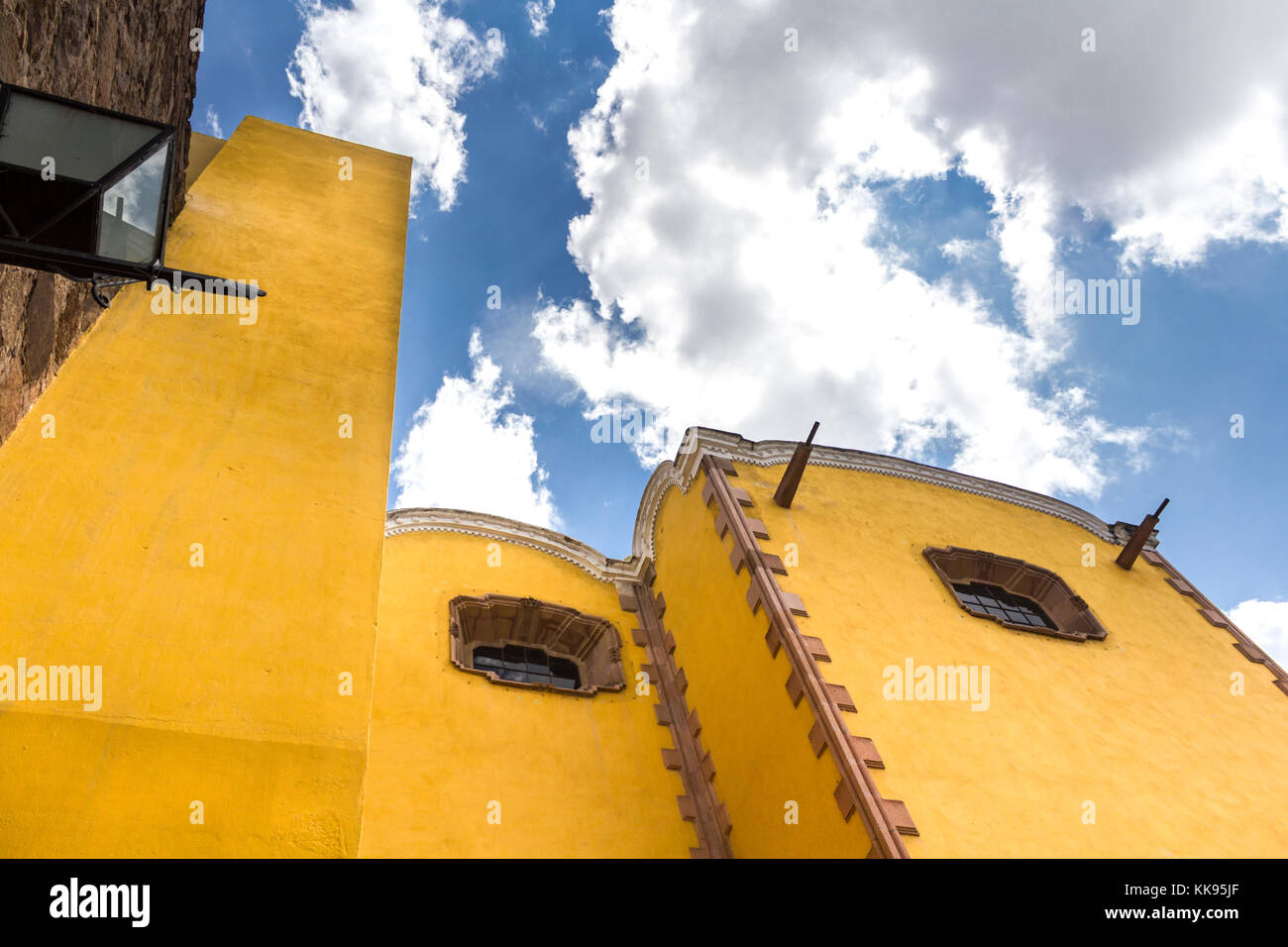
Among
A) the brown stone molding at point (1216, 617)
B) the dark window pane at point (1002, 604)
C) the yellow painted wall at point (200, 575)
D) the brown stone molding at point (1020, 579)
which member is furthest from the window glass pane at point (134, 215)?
the brown stone molding at point (1216, 617)

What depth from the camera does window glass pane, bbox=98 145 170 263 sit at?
288 cm

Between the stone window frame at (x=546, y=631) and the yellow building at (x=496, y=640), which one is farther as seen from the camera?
the stone window frame at (x=546, y=631)

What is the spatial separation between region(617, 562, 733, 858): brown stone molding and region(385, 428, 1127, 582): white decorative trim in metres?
0.53

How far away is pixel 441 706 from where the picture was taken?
8898 millimetres

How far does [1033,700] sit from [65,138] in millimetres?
8751

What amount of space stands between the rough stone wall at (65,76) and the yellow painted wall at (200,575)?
0.82 ft

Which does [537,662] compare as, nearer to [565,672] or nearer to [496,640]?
[565,672]

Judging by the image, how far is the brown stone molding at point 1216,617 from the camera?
10.2 metres

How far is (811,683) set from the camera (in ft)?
24.4

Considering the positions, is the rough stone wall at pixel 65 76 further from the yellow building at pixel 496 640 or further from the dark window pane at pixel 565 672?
the dark window pane at pixel 565 672

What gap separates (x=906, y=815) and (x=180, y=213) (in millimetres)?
7232

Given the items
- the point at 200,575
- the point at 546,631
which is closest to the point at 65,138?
the point at 200,575
